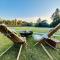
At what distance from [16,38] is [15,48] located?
33 cm

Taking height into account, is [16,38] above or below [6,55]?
above

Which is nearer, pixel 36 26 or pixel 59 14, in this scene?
pixel 36 26

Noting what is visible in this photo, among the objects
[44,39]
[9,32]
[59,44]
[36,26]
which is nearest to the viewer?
[9,32]

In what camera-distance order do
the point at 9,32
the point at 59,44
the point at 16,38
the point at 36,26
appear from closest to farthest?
the point at 9,32 < the point at 16,38 < the point at 59,44 < the point at 36,26

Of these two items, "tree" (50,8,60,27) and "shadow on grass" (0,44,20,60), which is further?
"tree" (50,8,60,27)

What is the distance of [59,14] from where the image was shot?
43.4 feet

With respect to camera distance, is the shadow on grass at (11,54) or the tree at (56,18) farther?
the tree at (56,18)

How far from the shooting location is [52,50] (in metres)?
4.68

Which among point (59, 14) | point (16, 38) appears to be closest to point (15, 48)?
point (16, 38)

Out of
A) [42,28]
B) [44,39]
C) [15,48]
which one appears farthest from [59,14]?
[15,48]

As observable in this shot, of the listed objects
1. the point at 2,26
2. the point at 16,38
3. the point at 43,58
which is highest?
the point at 2,26

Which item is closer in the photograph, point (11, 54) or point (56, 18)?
point (11, 54)

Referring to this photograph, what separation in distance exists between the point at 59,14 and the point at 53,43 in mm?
8597

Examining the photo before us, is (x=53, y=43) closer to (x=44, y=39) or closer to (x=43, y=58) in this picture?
(x=44, y=39)
